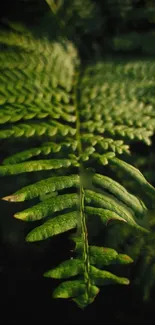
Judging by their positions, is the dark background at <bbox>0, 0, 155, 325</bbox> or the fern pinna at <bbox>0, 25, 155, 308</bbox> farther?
the dark background at <bbox>0, 0, 155, 325</bbox>

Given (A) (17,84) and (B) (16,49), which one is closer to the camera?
(A) (17,84)

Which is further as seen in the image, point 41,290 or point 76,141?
point 41,290

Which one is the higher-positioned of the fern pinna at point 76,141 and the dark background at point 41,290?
the fern pinna at point 76,141

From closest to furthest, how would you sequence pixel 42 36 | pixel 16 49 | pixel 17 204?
pixel 17 204, pixel 16 49, pixel 42 36

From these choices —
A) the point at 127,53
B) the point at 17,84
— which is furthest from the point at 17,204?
the point at 127,53

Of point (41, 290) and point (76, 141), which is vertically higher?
point (76, 141)

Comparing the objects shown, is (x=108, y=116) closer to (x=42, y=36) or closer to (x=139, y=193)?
(x=139, y=193)

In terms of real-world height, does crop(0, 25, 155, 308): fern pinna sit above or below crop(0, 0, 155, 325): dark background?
above

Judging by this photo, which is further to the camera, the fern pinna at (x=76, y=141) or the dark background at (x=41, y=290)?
the dark background at (x=41, y=290)
